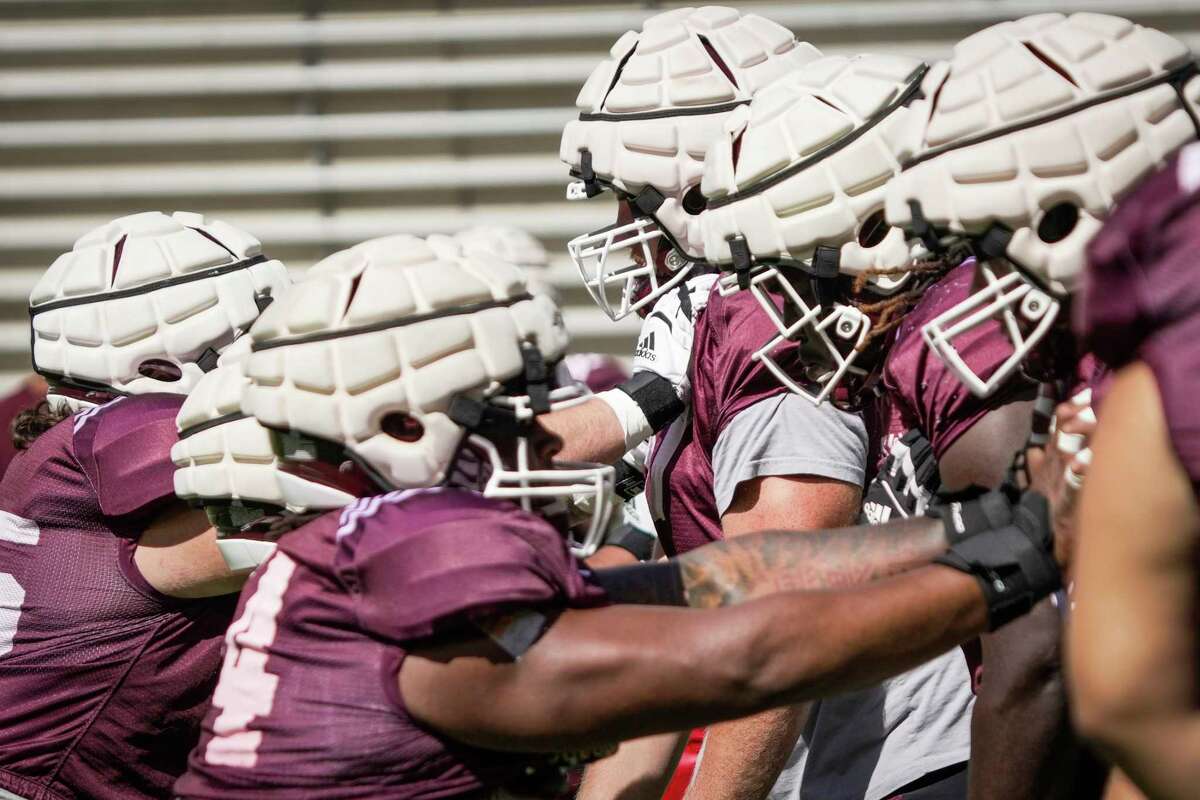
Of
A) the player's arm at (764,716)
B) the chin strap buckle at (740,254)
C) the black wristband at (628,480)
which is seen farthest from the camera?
the black wristband at (628,480)

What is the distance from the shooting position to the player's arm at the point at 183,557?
2.85 metres

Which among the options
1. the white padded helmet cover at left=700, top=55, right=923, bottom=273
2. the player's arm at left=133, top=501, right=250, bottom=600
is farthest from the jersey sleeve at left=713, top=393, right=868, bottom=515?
the player's arm at left=133, top=501, right=250, bottom=600

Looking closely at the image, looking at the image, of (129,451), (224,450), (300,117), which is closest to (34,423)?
(129,451)

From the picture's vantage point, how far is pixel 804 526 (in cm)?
295

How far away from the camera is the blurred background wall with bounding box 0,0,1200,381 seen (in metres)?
6.67

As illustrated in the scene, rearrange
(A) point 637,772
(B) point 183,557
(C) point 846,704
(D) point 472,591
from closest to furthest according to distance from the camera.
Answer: (D) point 472,591 < (B) point 183,557 < (C) point 846,704 < (A) point 637,772

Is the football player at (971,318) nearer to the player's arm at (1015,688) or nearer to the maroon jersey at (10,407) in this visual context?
the player's arm at (1015,688)

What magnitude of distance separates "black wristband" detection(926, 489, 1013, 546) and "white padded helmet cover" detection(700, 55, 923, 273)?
2.18 ft

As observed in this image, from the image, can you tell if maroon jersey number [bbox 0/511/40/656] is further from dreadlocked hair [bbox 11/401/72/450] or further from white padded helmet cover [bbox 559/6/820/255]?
white padded helmet cover [bbox 559/6/820/255]

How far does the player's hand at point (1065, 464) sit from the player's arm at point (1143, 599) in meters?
0.46

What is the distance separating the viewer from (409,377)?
6.91 ft

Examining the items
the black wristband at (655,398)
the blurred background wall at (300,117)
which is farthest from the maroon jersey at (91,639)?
the blurred background wall at (300,117)

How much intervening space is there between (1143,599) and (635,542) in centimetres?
194

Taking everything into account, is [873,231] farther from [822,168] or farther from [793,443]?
[793,443]
